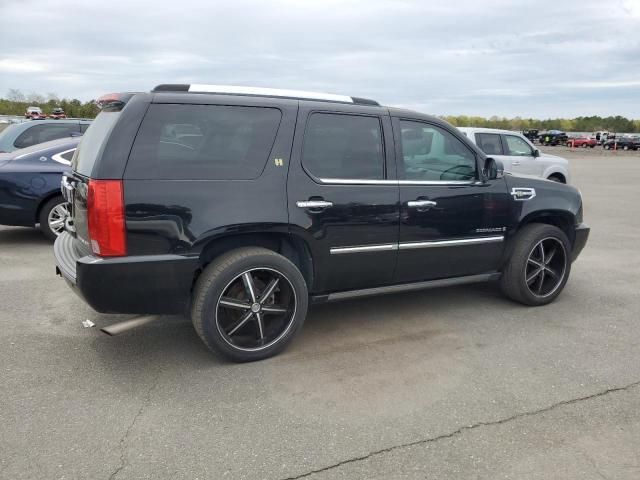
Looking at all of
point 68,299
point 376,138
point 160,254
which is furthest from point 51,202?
point 376,138

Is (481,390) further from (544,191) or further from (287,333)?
(544,191)

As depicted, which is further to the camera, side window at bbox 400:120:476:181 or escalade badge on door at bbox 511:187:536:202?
escalade badge on door at bbox 511:187:536:202

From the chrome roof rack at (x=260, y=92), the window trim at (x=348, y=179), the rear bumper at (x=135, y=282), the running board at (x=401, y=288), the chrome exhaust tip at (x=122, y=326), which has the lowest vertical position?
the chrome exhaust tip at (x=122, y=326)

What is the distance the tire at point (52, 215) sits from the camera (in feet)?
23.5

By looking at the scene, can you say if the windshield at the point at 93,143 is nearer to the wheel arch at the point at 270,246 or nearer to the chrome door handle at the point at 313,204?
the wheel arch at the point at 270,246

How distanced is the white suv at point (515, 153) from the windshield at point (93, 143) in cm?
891

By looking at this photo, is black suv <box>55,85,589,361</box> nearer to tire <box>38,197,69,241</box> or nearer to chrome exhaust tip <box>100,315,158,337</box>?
chrome exhaust tip <box>100,315,158,337</box>

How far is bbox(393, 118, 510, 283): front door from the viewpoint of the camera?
4328 mm

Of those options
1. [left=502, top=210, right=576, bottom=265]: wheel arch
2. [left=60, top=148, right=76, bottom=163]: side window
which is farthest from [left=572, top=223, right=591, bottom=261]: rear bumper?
[left=60, top=148, right=76, bottom=163]: side window

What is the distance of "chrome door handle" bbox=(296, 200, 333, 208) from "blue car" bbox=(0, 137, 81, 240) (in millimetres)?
4579

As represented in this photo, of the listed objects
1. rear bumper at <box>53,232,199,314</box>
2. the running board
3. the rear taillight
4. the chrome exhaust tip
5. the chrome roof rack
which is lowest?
the chrome exhaust tip

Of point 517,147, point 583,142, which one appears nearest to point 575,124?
point 583,142

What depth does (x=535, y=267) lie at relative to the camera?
507 centimetres

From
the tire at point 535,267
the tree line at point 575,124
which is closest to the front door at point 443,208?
the tire at point 535,267
